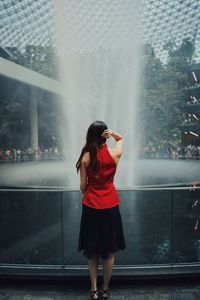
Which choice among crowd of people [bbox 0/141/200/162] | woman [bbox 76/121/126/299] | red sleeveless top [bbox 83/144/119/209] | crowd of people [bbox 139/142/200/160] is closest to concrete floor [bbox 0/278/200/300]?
woman [bbox 76/121/126/299]

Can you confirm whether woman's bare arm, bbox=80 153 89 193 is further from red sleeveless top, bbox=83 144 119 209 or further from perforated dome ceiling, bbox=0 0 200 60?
perforated dome ceiling, bbox=0 0 200 60

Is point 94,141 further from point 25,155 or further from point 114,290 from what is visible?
point 25,155

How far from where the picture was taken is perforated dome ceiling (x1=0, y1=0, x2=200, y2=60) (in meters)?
34.2

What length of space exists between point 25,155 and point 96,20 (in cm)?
1704

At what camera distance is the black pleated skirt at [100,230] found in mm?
4059

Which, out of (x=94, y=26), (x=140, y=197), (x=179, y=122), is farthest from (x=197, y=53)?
(x=140, y=197)

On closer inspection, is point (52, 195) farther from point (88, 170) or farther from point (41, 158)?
point (41, 158)

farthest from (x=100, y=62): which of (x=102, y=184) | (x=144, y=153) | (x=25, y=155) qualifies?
(x=102, y=184)

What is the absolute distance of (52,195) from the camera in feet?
17.9

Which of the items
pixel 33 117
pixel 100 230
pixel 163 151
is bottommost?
pixel 163 151

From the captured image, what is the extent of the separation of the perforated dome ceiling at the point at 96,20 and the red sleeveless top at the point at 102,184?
31.3 metres

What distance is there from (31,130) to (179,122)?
20.1 meters

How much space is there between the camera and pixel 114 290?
181 inches

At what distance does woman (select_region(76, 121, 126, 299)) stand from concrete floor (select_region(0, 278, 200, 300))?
1.34ft
